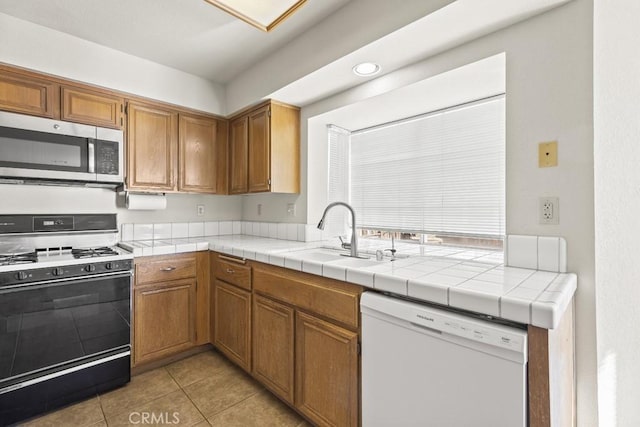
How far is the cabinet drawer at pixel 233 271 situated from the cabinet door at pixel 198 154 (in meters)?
0.80

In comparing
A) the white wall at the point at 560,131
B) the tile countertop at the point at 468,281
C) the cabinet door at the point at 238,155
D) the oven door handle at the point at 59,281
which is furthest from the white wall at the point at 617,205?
the oven door handle at the point at 59,281

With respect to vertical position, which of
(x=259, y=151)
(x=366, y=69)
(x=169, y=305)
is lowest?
(x=169, y=305)

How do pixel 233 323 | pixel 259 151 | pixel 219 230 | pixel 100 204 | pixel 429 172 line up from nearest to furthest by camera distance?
pixel 429 172 → pixel 233 323 → pixel 100 204 → pixel 259 151 → pixel 219 230

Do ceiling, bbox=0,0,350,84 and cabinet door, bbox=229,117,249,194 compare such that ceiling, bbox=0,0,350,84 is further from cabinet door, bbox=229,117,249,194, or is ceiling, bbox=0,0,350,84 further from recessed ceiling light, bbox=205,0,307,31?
cabinet door, bbox=229,117,249,194

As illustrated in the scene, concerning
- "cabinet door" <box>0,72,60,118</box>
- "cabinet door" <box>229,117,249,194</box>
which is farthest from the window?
"cabinet door" <box>0,72,60,118</box>

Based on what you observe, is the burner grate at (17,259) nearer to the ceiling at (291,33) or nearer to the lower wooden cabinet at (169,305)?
the lower wooden cabinet at (169,305)

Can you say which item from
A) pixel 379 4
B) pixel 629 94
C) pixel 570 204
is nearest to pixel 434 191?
pixel 570 204

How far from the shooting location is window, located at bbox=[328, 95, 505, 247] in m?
1.84

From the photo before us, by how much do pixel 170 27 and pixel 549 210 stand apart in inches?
A: 95.7

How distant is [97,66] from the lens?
2.24 meters

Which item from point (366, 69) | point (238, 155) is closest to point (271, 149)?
point (238, 155)

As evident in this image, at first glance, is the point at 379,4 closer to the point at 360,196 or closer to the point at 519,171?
the point at 519,171

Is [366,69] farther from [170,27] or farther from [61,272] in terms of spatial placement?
[61,272]

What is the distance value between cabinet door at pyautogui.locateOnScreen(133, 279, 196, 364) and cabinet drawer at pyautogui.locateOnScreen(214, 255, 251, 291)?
0.26 meters
